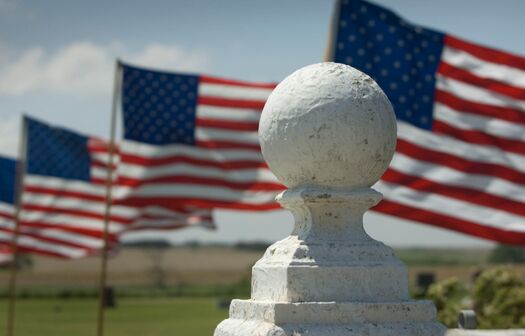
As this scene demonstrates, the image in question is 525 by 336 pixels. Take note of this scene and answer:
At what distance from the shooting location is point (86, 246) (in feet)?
65.8

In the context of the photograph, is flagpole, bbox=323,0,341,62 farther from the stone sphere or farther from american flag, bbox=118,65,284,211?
the stone sphere

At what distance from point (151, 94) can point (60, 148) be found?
5675mm

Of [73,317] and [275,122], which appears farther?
[73,317]

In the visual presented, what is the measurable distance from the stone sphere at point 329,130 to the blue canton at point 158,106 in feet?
37.1

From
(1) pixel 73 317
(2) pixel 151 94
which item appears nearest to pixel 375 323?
(2) pixel 151 94

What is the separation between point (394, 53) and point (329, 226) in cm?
847

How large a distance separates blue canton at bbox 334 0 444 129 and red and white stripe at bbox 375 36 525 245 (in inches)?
5.1

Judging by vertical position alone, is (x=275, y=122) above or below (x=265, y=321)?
above

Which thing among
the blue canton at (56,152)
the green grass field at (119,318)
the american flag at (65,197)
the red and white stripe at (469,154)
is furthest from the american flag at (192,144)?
the green grass field at (119,318)

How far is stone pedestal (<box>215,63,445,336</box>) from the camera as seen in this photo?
185 inches

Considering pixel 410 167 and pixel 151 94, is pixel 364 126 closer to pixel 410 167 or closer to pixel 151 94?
pixel 410 167

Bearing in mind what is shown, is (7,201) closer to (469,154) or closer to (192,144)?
(192,144)

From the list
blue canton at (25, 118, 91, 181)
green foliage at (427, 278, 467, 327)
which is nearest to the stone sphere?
green foliage at (427, 278, 467, 327)

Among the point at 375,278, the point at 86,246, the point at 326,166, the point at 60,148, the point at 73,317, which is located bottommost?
the point at 73,317
